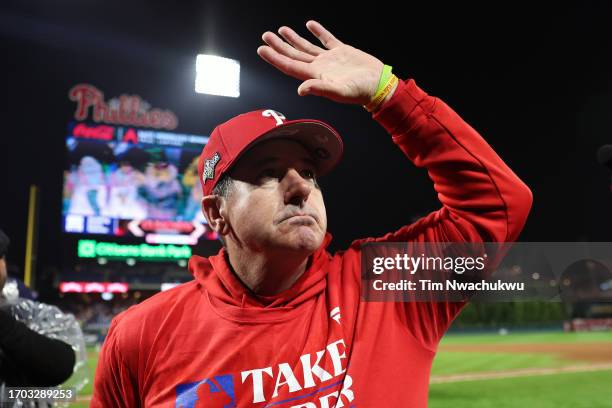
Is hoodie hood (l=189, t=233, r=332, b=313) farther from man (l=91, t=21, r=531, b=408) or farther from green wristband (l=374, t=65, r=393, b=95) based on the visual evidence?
green wristband (l=374, t=65, r=393, b=95)

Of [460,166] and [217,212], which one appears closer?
[460,166]

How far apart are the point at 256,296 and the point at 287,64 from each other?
819mm

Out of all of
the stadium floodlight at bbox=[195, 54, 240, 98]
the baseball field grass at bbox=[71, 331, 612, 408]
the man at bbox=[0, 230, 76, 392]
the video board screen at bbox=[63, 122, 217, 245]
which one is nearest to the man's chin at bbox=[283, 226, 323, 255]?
the man at bbox=[0, 230, 76, 392]

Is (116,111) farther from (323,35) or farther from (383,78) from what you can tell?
(383,78)

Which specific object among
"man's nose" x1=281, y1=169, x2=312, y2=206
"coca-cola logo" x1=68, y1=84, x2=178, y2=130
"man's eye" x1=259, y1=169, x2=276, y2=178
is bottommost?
"man's nose" x1=281, y1=169, x2=312, y2=206

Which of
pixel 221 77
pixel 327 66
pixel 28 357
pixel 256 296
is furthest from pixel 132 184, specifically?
pixel 327 66

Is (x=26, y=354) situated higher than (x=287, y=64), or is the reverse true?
(x=287, y=64)

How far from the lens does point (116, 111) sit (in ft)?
92.5

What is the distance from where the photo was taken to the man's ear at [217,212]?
6.82 feet

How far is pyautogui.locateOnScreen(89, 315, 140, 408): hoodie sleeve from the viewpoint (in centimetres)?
194

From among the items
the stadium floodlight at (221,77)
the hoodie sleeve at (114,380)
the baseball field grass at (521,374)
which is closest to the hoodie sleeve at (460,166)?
the hoodie sleeve at (114,380)

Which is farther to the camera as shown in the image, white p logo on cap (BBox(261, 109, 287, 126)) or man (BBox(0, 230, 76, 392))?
man (BBox(0, 230, 76, 392))

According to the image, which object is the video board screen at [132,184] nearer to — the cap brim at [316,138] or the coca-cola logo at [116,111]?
the coca-cola logo at [116,111]

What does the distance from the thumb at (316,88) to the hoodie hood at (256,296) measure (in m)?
0.61
